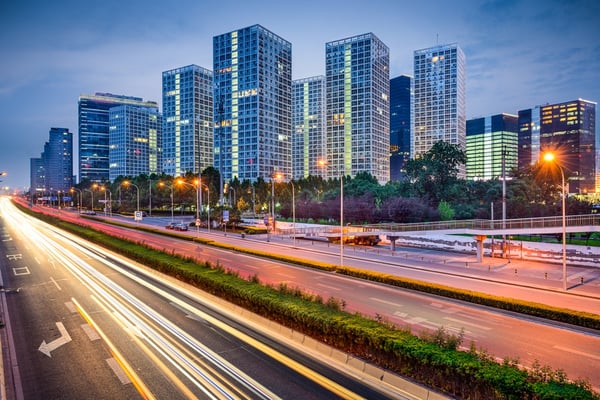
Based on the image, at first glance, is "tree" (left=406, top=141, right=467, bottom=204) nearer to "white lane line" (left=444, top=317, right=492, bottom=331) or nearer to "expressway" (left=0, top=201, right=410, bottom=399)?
"white lane line" (left=444, top=317, right=492, bottom=331)

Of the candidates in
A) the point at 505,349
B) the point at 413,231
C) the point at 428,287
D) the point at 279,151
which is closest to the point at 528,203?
the point at 413,231

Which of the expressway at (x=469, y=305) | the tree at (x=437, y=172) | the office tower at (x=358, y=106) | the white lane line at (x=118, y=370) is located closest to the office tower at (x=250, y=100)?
the office tower at (x=358, y=106)

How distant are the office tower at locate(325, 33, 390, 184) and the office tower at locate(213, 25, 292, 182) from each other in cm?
2663

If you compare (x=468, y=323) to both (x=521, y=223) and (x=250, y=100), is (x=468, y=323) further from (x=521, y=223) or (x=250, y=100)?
(x=250, y=100)

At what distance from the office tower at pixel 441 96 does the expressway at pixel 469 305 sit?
164 meters

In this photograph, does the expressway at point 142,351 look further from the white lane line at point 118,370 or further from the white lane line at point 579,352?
the white lane line at point 579,352

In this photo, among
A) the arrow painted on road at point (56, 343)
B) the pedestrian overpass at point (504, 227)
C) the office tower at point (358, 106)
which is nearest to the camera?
the arrow painted on road at point (56, 343)

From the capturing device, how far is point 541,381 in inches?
371

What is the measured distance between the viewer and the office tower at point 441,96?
189000 millimetres

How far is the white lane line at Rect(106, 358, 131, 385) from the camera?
39.3 feet

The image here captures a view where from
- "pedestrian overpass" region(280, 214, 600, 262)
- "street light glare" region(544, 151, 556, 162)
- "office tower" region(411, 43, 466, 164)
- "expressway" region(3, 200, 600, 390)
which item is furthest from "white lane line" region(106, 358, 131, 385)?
"office tower" region(411, 43, 466, 164)

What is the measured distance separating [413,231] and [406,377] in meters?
33.6

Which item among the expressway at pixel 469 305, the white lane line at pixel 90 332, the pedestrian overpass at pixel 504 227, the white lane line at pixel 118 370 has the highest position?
the pedestrian overpass at pixel 504 227

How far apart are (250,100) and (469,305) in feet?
523
